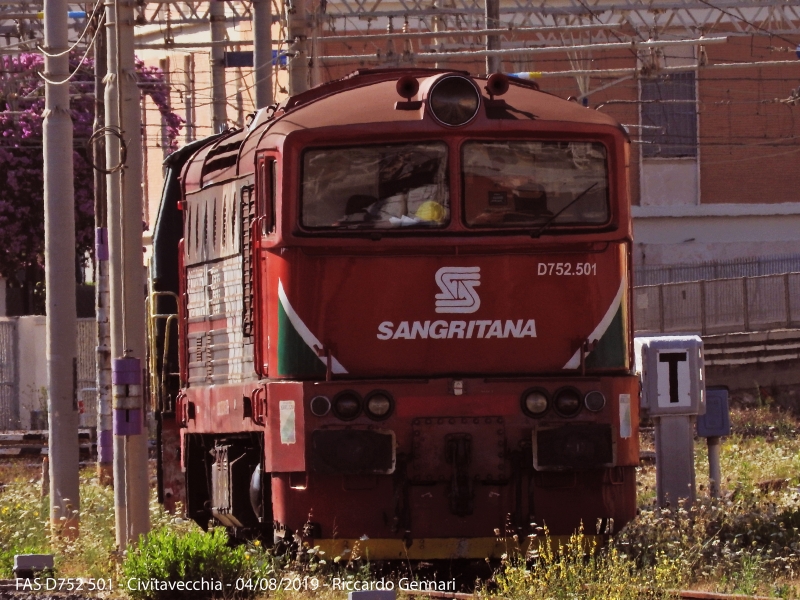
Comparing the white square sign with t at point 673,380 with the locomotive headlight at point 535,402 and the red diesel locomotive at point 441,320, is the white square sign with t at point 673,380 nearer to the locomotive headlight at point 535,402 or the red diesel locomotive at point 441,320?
the red diesel locomotive at point 441,320

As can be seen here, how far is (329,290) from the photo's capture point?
33.5 ft

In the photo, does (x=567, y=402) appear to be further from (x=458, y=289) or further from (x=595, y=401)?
(x=458, y=289)

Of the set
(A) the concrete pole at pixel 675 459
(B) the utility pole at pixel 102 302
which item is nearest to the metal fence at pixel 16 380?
(B) the utility pole at pixel 102 302

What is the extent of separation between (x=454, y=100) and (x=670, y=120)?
106 feet

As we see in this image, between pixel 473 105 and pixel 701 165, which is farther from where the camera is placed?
pixel 701 165

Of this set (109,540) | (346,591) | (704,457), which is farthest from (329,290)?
(704,457)

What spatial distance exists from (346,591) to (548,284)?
8.00 feet

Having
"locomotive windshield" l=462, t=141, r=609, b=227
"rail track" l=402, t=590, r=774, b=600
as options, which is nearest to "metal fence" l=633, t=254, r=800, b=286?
"locomotive windshield" l=462, t=141, r=609, b=227

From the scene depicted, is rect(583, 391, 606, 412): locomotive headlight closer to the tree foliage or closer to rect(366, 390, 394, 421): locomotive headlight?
rect(366, 390, 394, 421): locomotive headlight

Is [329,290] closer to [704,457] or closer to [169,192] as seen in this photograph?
[169,192]

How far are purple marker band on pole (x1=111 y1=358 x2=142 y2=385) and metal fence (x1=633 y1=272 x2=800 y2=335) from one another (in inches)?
830

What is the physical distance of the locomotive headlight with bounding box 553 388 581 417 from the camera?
10.1 m

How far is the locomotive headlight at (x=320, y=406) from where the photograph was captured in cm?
993

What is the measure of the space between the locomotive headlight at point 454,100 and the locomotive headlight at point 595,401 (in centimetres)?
196
